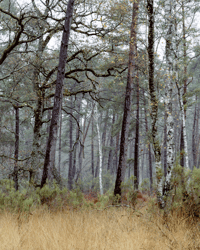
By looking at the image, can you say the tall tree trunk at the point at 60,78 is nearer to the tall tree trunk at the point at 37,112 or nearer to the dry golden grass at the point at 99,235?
the tall tree trunk at the point at 37,112

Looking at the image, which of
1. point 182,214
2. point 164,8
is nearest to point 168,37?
point 164,8

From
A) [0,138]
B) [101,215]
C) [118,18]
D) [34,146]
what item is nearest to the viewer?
[101,215]

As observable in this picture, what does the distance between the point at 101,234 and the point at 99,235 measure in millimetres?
47

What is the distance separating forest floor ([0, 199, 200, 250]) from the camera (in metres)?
3.12

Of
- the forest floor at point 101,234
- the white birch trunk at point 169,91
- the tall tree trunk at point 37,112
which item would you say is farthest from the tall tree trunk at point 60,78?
the white birch trunk at point 169,91

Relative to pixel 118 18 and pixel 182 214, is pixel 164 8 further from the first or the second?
pixel 182 214

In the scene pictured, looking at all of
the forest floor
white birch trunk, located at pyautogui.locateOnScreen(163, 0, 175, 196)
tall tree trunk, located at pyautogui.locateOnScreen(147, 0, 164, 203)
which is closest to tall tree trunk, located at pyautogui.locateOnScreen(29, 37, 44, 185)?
the forest floor

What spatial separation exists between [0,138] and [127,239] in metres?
13.3

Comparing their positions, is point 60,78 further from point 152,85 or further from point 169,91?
point 169,91

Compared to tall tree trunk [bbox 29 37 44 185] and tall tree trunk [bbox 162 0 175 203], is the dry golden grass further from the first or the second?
tall tree trunk [bbox 29 37 44 185]

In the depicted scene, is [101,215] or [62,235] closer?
[62,235]

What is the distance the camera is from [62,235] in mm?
3541

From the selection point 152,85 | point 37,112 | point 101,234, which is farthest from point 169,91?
point 37,112

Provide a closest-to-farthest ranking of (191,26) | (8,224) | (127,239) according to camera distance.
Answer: (127,239)
(8,224)
(191,26)
